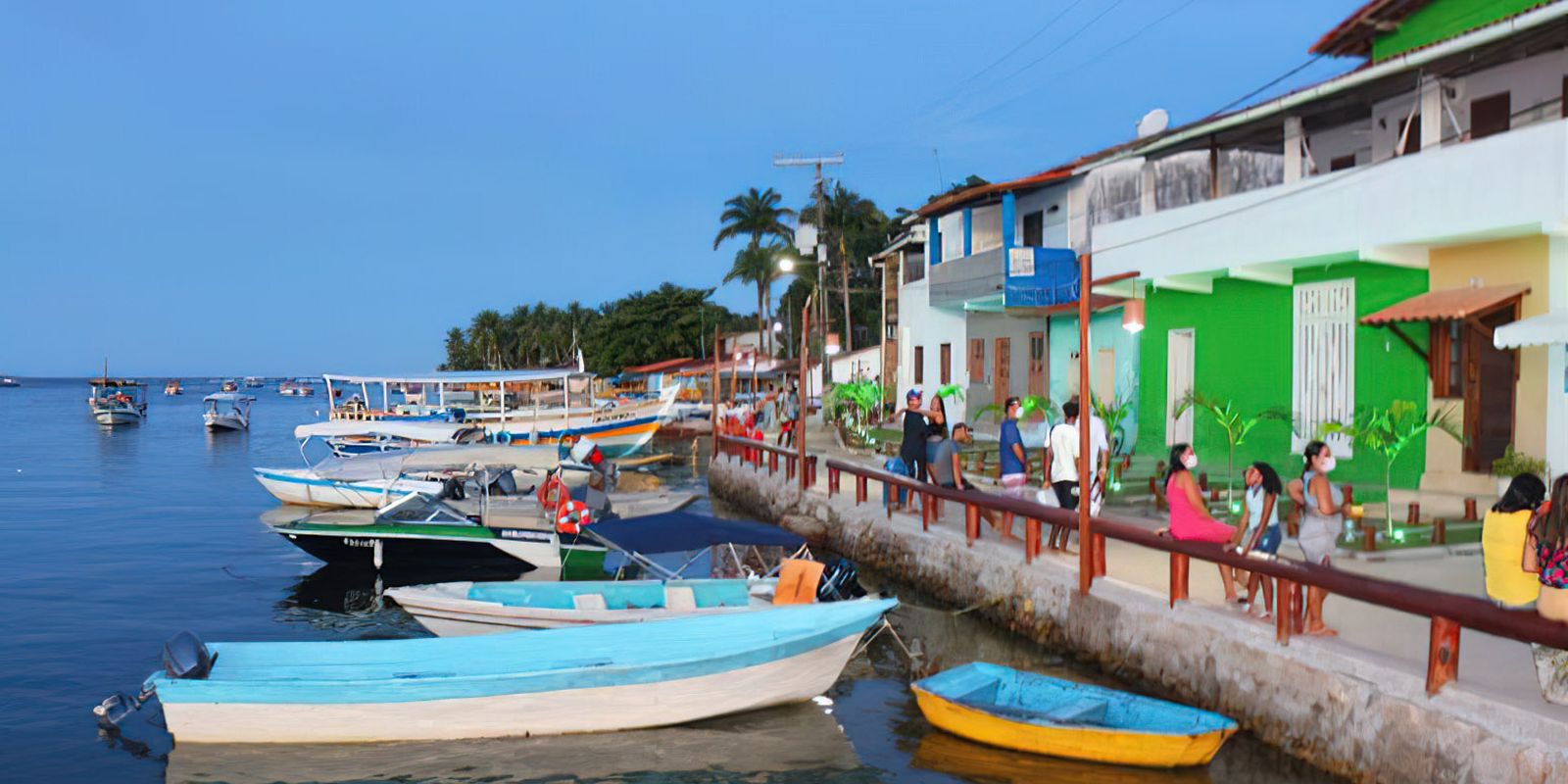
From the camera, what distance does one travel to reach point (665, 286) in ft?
282

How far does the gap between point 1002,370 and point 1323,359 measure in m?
12.7

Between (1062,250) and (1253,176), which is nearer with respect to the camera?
(1253,176)

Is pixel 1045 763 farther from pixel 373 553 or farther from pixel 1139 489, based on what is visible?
pixel 373 553

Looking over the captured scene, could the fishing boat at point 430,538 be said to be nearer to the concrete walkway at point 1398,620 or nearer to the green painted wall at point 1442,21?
the concrete walkway at point 1398,620

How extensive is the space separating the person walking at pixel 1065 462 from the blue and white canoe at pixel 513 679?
3635mm

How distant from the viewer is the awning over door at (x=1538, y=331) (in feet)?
37.2

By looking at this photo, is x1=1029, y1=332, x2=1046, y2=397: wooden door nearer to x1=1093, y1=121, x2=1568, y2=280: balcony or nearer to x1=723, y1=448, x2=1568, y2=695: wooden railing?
x1=1093, y1=121, x2=1568, y2=280: balcony

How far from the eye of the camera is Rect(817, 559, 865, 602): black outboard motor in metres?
12.5

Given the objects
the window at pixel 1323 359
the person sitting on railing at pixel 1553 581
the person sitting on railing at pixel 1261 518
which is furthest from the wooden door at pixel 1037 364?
the person sitting on railing at pixel 1553 581

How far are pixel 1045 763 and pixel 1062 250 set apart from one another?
16.9 meters

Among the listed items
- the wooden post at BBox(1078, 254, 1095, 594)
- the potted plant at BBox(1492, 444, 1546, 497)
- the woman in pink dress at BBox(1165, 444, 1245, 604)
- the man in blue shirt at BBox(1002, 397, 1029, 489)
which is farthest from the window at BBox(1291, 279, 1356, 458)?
the woman in pink dress at BBox(1165, 444, 1245, 604)

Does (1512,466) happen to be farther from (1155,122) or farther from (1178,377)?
(1155,122)

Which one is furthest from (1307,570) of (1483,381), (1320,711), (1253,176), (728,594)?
(1253,176)

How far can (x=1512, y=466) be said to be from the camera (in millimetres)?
13938
